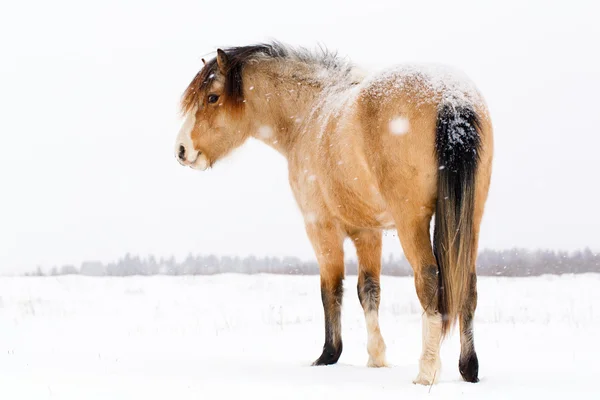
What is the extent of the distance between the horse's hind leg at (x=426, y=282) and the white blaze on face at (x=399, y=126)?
59cm

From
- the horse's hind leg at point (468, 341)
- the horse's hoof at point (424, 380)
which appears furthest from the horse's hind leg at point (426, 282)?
the horse's hind leg at point (468, 341)

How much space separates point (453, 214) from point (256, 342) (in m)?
4.73

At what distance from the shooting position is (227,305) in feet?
46.4

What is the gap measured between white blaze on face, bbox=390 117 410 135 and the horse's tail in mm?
239

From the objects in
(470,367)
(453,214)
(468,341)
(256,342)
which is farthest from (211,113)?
(470,367)

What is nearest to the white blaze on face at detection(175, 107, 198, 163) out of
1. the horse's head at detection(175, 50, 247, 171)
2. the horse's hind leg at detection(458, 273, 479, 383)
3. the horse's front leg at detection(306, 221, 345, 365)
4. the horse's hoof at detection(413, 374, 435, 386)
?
the horse's head at detection(175, 50, 247, 171)

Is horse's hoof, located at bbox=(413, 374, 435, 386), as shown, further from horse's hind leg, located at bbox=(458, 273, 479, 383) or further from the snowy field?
horse's hind leg, located at bbox=(458, 273, 479, 383)

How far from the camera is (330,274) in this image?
5934mm

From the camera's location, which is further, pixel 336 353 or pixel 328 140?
pixel 336 353

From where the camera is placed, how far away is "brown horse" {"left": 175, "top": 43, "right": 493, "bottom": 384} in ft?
13.8

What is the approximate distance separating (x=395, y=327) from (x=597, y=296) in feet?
23.3

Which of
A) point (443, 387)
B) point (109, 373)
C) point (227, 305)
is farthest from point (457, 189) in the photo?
point (227, 305)

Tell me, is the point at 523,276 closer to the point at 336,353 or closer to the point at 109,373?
the point at 336,353

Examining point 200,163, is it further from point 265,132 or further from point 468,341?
point 468,341
